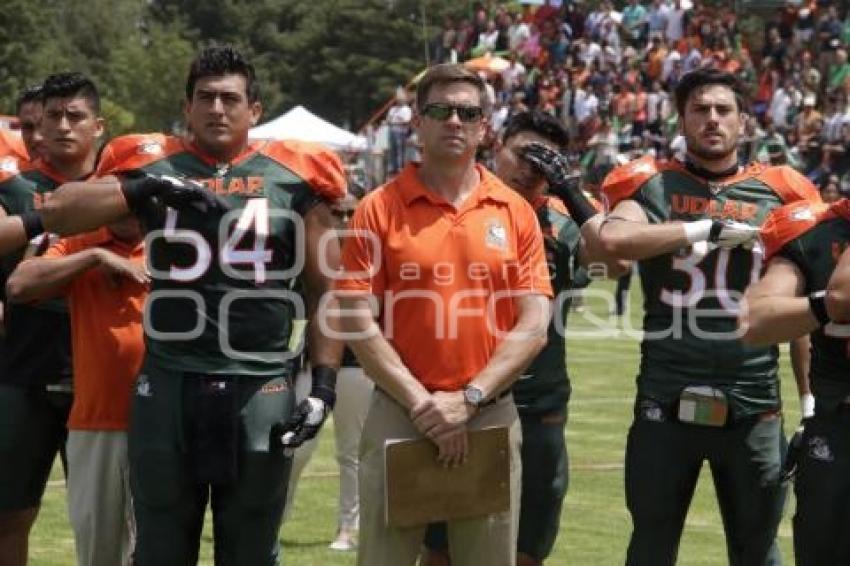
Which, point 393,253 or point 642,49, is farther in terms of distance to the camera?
point 642,49

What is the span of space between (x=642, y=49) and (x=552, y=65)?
99.7 inches

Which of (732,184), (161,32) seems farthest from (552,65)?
(161,32)

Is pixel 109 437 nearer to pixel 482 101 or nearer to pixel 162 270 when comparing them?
pixel 162 270

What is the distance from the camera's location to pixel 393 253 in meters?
5.34

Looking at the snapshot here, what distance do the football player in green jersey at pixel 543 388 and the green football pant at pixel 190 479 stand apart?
128 centimetres

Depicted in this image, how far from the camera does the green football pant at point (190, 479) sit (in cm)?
536

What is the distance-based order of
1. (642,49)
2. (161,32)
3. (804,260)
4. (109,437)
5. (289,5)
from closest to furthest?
(804,260) < (109,437) < (642,49) < (161,32) < (289,5)

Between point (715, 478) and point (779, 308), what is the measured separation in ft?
4.84

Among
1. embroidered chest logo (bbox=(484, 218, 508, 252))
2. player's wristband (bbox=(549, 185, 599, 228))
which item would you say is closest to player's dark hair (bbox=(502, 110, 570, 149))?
player's wristband (bbox=(549, 185, 599, 228))

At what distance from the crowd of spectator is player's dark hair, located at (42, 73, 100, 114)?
16223 millimetres

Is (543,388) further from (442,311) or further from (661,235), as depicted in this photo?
(442,311)

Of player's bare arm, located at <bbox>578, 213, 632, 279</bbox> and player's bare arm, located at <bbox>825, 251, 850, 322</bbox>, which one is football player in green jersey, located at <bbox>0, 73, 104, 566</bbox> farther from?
player's bare arm, located at <bbox>825, 251, 850, 322</bbox>

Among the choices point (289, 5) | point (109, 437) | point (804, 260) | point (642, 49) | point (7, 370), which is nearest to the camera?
point (804, 260)

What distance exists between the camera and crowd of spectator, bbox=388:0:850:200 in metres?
25.5
